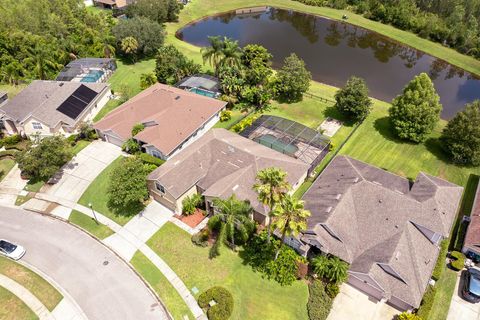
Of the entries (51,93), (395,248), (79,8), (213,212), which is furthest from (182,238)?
(79,8)

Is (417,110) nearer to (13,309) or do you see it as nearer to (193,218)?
(193,218)

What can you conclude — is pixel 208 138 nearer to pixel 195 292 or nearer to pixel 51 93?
pixel 195 292

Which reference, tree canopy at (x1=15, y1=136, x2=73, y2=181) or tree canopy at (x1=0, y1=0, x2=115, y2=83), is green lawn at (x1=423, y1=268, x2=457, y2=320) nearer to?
tree canopy at (x1=15, y1=136, x2=73, y2=181)

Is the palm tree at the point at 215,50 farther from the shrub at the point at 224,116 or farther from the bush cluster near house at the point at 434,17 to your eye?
the bush cluster near house at the point at 434,17

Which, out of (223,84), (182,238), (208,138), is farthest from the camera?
(223,84)

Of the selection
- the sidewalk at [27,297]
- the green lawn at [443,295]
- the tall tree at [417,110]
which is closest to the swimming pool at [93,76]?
the sidewalk at [27,297]

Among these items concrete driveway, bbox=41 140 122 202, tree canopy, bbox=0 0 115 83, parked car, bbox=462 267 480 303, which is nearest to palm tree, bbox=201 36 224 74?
concrete driveway, bbox=41 140 122 202
